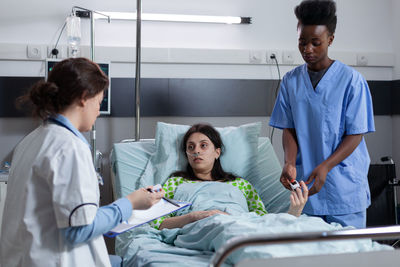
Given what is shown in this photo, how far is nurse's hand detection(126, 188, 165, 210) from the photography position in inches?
56.1

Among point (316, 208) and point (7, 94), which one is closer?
point (316, 208)

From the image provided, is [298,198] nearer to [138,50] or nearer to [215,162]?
[215,162]

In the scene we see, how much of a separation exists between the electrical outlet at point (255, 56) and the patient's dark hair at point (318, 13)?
124cm

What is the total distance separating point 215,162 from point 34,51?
58.2 inches

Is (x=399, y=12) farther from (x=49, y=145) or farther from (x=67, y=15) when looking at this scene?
(x=49, y=145)

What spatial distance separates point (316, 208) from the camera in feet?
7.41

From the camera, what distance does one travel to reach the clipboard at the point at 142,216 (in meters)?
1.46

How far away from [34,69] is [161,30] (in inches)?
36.6

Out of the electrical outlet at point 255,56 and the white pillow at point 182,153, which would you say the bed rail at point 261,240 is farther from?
the electrical outlet at point 255,56

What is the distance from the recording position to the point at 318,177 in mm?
2141

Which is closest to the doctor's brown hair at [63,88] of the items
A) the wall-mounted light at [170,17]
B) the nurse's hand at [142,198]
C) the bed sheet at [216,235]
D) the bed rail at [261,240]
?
the nurse's hand at [142,198]

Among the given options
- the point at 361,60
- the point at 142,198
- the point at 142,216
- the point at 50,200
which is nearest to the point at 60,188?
the point at 50,200

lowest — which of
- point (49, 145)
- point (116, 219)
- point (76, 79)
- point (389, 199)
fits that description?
point (389, 199)

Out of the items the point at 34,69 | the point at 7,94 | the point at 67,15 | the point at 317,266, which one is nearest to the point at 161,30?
the point at 67,15
